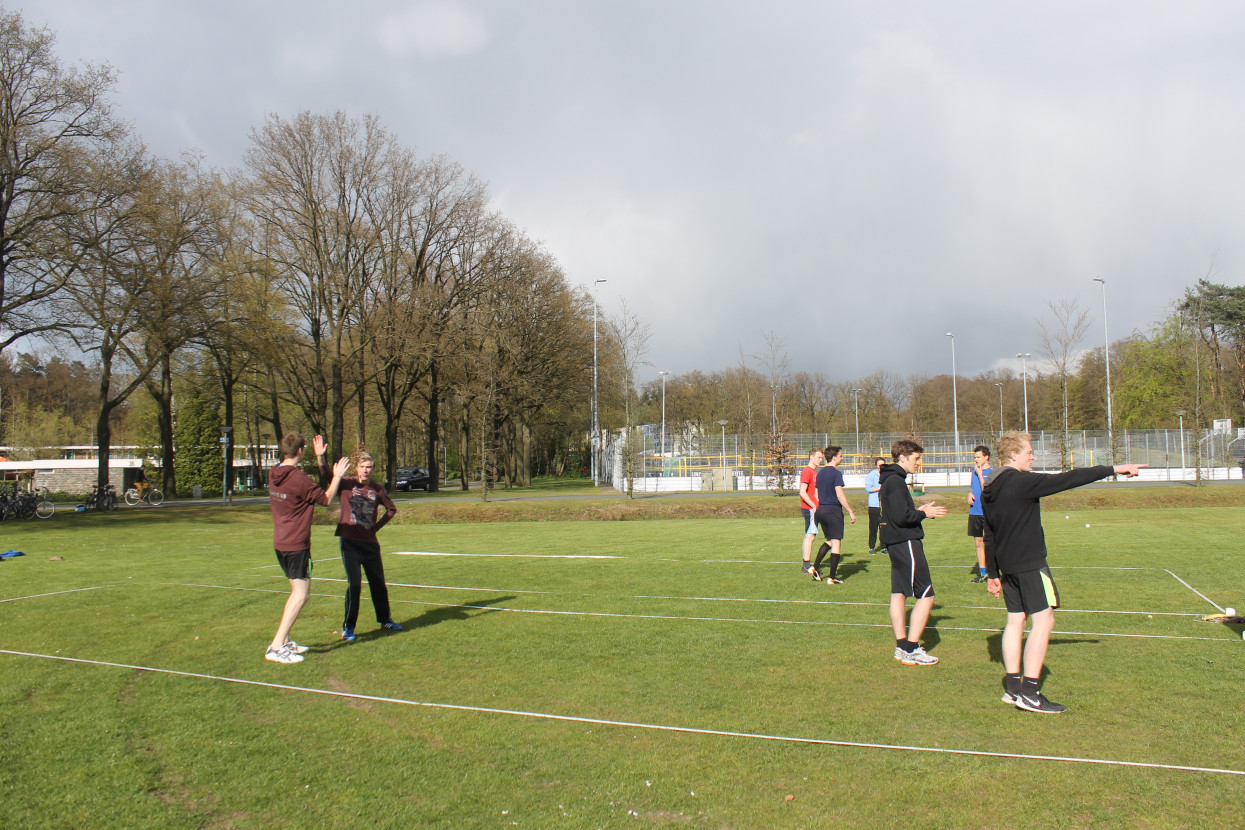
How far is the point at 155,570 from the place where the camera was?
14.7 m

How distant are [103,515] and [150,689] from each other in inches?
1135

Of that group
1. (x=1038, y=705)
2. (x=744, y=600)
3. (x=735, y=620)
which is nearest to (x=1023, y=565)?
(x=1038, y=705)

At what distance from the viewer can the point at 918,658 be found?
7.03m

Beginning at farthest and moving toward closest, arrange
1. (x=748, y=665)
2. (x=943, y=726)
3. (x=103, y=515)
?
(x=103, y=515), (x=748, y=665), (x=943, y=726)

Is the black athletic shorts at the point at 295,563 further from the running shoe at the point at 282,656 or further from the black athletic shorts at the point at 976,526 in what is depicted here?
the black athletic shorts at the point at 976,526

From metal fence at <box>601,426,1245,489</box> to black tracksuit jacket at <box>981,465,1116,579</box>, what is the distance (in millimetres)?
40125

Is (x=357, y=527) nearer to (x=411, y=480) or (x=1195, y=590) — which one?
(x=1195, y=590)

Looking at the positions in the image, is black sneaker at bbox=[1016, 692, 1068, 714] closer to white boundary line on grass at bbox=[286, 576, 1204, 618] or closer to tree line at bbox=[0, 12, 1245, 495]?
white boundary line on grass at bbox=[286, 576, 1204, 618]

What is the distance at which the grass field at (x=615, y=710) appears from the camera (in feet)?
14.1

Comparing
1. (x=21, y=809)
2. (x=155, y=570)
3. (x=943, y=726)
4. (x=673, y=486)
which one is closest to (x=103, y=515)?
(x=155, y=570)

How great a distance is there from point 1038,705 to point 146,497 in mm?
42247

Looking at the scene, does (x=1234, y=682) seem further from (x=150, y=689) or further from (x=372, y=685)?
(x=150, y=689)

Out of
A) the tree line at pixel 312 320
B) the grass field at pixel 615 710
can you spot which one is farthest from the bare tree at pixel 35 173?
the grass field at pixel 615 710

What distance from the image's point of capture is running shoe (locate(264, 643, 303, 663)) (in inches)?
293
